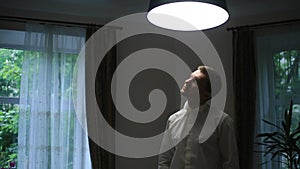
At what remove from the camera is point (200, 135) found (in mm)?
2270

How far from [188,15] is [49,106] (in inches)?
64.5

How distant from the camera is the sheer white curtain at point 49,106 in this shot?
2.94 meters

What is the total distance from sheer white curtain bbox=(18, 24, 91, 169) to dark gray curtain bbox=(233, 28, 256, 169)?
1375 millimetres

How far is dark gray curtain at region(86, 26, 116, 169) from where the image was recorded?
303 centimetres

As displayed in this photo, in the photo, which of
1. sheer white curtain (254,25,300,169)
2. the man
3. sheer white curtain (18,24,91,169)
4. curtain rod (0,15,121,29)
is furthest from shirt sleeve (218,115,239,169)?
curtain rod (0,15,121,29)

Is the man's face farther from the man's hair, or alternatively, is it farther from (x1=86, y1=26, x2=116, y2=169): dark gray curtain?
(x1=86, y1=26, x2=116, y2=169): dark gray curtain

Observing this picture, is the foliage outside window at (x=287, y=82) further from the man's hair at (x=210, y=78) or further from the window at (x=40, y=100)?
the window at (x=40, y=100)

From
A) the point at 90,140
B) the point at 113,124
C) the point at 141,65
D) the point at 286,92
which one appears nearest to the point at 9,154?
the point at 90,140

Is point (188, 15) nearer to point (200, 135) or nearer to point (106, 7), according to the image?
point (200, 135)

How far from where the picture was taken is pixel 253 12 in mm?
3266

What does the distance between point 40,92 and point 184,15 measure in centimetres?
162

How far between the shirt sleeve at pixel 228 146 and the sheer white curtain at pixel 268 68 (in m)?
1.01

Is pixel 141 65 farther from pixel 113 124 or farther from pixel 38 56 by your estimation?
pixel 38 56

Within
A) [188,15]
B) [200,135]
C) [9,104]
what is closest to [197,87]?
[200,135]
